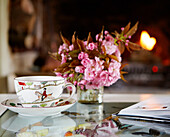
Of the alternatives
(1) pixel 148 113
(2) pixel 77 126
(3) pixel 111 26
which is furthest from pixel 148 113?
(3) pixel 111 26

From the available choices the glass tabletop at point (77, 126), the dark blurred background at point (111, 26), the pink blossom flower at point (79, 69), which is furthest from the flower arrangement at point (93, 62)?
the dark blurred background at point (111, 26)

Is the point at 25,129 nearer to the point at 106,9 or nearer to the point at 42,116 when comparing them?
the point at 42,116

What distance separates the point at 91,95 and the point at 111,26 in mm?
2386

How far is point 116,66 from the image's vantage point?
2.30ft

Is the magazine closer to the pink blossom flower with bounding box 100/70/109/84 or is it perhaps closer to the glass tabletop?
the glass tabletop

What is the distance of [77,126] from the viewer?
1.65ft

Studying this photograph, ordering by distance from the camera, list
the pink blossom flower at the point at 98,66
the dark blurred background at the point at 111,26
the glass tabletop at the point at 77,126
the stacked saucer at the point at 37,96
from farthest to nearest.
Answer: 1. the dark blurred background at the point at 111,26
2. the pink blossom flower at the point at 98,66
3. the stacked saucer at the point at 37,96
4. the glass tabletop at the point at 77,126

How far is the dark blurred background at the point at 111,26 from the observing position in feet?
9.87

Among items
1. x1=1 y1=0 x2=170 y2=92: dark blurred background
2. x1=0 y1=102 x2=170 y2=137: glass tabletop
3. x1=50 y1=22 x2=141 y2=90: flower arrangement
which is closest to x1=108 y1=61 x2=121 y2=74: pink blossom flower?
x1=50 y1=22 x2=141 y2=90: flower arrangement

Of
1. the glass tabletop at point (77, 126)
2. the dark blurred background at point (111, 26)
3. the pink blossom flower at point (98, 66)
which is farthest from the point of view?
the dark blurred background at point (111, 26)

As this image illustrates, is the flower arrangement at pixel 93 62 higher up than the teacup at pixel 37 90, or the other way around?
the flower arrangement at pixel 93 62

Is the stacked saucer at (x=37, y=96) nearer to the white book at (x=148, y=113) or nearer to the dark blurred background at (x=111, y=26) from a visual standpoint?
the white book at (x=148, y=113)

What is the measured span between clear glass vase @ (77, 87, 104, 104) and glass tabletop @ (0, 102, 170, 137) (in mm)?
115

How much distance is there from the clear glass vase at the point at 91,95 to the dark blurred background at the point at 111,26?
2.27 meters
